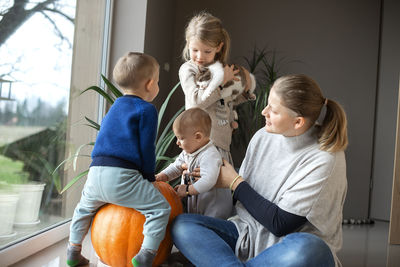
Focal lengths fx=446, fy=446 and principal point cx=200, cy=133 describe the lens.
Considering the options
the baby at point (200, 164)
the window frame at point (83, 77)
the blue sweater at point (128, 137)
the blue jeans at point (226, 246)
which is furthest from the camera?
the window frame at point (83, 77)

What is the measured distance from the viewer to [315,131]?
181cm

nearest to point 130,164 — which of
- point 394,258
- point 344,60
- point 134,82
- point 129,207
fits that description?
point 129,207

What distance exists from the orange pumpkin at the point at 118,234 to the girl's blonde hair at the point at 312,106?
29.8 inches

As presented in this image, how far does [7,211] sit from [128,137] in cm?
77

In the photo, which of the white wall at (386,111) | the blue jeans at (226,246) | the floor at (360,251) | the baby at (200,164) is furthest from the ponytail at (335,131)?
the white wall at (386,111)

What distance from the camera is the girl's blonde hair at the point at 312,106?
5.60ft

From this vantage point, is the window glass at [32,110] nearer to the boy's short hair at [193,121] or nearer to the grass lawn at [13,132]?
the grass lawn at [13,132]

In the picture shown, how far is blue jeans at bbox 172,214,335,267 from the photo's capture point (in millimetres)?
1606

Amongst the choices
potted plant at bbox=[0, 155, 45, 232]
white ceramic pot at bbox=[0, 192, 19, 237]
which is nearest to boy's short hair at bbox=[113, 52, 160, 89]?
potted plant at bbox=[0, 155, 45, 232]

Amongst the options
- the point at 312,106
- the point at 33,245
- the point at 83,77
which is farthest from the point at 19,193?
the point at 312,106

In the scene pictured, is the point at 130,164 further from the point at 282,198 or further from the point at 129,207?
the point at 282,198

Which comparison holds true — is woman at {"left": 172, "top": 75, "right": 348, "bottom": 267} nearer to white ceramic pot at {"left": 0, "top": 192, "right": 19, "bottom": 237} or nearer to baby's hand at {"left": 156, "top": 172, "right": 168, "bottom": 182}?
baby's hand at {"left": 156, "top": 172, "right": 168, "bottom": 182}

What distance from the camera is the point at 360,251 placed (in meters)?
3.05

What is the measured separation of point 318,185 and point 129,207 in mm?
770
